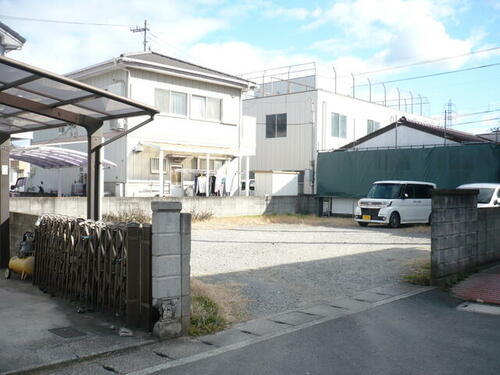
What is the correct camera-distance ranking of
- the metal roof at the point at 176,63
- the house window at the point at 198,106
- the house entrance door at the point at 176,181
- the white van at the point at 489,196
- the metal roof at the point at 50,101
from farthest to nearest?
1. the house window at the point at 198,106
2. the house entrance door at the point at 176,181
3. the metal roof at the point at 176,63
4. the white van at the point at 489,196
5. the metal roof at the point at 50,101

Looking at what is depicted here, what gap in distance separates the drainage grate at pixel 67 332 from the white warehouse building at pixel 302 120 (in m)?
18.1

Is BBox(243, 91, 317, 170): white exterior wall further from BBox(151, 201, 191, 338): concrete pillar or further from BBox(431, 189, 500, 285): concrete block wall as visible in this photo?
BBox(151, 201, 191, 338): concrete pillar

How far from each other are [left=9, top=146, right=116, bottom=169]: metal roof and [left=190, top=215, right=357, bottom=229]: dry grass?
14.8 ft

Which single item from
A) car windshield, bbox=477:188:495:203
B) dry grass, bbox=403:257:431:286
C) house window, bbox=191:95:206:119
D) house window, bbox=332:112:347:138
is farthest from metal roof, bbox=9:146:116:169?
house window, bbox=332:112:347:138

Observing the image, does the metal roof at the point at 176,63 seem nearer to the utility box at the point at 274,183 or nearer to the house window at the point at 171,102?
the house window at the point at 171,102

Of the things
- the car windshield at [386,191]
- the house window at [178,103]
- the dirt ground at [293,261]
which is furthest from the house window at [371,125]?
the house window at [178,103]

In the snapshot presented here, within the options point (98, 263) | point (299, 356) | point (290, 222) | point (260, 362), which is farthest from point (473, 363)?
point (290, 222)

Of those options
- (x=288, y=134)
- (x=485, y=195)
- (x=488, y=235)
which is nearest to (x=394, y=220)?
(x=485, y=195)

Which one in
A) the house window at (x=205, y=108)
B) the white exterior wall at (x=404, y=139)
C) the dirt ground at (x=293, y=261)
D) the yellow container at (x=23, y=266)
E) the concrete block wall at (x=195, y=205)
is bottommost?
the dirt ground at (x=293, y=261)

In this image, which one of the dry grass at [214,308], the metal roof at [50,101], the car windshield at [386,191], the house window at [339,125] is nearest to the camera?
the dry grass at [214,308]

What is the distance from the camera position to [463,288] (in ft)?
26.1

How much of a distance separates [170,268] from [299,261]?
5.39 metres

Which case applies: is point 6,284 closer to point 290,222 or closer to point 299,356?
point 299,356

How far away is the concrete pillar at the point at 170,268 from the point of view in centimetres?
532
